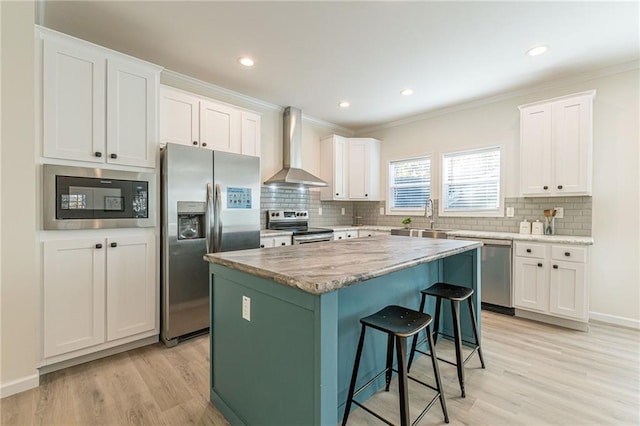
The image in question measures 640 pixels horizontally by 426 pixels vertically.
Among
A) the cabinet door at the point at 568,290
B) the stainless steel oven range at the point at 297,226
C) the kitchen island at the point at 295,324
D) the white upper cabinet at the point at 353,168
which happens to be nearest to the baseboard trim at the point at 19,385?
the kitchen island at the point at 295,324

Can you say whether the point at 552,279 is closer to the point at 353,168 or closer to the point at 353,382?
the point at 353,382

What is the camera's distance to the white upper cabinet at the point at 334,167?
16.0ft

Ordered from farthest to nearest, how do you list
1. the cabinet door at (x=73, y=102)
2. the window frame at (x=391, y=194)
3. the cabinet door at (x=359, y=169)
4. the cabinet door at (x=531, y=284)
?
the cabinet door at (x=359, y=169), the window frame at (x=391, y=194), the cabinet door at (x=531, y=284), the cabinet door at (x=73, y=102)

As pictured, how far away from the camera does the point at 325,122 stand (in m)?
5.10

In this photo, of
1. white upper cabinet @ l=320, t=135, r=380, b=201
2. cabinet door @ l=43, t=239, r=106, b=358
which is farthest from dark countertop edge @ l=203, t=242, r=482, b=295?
white upper cabinet @ l=320, t=135, r=380, b=201

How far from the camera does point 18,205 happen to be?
1.95m

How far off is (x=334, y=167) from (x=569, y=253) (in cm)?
320

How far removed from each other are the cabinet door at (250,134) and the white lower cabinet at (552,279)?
3250mm

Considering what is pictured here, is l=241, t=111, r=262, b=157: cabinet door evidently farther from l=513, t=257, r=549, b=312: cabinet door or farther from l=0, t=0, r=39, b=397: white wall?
l=513, t=257, r=549, b=312: cabinet door

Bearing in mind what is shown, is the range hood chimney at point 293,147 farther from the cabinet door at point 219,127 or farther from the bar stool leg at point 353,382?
the bar stool leg at point 353,382

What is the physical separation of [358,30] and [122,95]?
2037 millimetres

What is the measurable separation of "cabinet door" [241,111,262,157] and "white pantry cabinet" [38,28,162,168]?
41.4 inches

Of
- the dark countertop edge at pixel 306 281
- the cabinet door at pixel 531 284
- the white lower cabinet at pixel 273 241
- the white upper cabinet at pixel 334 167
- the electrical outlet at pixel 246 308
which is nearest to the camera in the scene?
the dark countertop edge at pixel 306 281

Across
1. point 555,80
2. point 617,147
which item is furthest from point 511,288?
point 555,80
